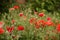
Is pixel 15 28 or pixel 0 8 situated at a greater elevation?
pixel 15 28

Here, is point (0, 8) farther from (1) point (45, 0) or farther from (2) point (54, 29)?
(2) point (54, 29)

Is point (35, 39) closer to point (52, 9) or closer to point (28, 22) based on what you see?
point (28, 22)

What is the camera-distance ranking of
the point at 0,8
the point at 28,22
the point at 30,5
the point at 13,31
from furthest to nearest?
the point at 0,8
the point at 30,5
the point at 28,22
the point at 13,31

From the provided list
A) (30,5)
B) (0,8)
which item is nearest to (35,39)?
(30,5)

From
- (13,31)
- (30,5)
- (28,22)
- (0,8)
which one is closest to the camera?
(13,31)

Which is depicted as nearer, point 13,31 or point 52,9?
point 13,31

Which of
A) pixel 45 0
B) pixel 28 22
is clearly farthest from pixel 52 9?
pixel 28 22

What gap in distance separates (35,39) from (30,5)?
3.88 m

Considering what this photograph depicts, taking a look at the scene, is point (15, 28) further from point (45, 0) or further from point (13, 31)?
point (45, 0)

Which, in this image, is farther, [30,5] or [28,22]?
[30,5]

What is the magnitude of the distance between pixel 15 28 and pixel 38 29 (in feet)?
1.21

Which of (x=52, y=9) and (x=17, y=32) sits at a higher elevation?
(x=17, y=32)

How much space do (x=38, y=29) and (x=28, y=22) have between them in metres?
0.36

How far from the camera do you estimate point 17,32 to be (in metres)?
3.91
